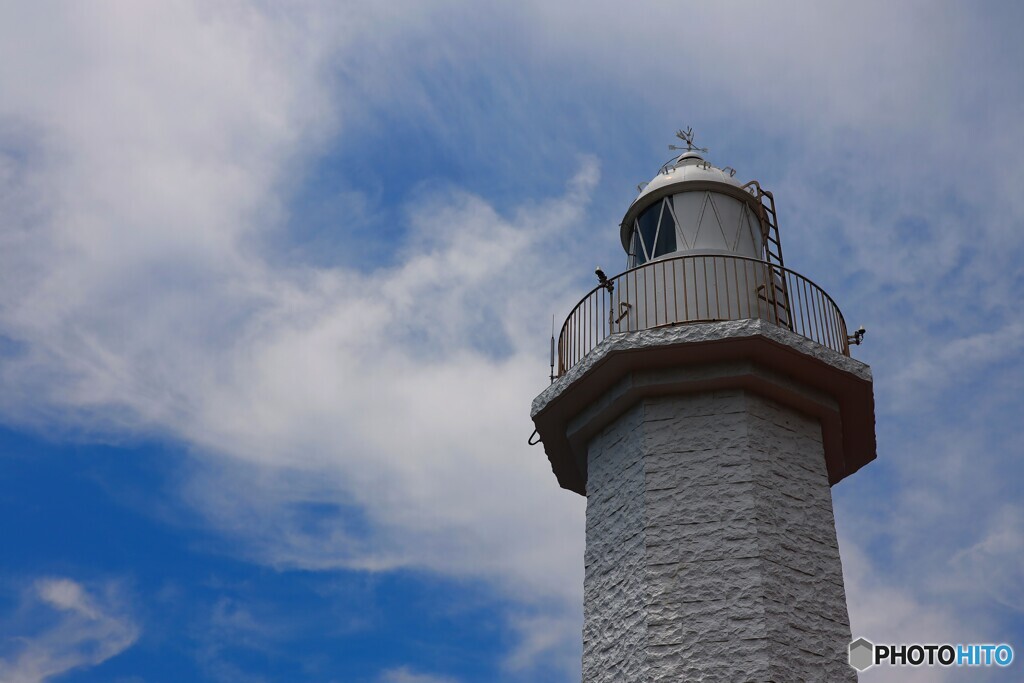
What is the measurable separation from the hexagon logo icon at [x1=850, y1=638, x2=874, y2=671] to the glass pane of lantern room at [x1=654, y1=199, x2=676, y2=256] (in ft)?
18.2

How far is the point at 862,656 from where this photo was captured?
453 inches

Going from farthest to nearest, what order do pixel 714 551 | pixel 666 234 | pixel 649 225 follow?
pixel 649 225 < pixel 666 234 < pixel 714 551

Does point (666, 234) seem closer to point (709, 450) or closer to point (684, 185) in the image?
point (684, 185)

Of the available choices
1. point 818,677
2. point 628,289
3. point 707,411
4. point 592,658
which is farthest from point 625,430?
point 818,677

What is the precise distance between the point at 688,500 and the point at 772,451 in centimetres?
126

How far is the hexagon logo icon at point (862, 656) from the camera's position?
1147cm

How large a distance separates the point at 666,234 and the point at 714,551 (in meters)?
4.76

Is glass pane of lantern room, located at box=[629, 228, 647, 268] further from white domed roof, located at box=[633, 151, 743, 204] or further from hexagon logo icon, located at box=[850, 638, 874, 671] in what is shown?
hexagon logo icon, located at box=[850, 638, 874, 671]

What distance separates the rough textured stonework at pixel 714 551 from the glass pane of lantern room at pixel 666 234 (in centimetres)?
245

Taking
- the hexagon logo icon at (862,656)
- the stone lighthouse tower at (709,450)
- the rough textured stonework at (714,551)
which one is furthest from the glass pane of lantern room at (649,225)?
the hexagon logo icon at (862,656)

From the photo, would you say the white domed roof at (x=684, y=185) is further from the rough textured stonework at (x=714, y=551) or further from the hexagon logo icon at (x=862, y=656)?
the hexagon logo icon at (x=862, y=656)

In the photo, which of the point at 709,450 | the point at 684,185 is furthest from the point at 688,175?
the point at 709,450

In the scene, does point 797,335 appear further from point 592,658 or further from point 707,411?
point 592,658

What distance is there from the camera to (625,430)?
12.9 metres
